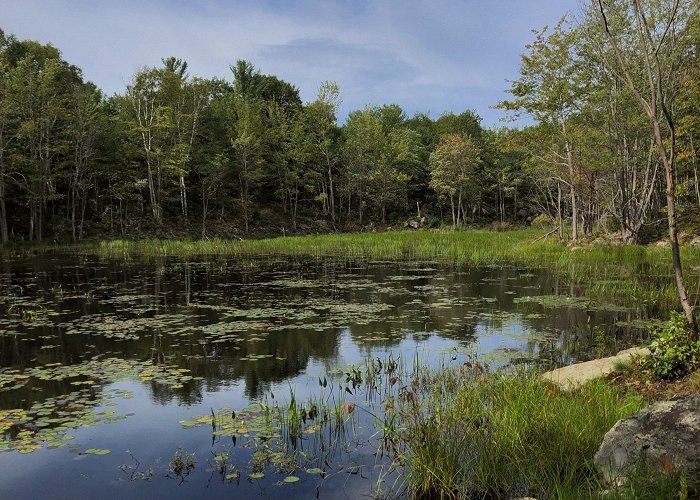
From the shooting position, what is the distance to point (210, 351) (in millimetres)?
10023

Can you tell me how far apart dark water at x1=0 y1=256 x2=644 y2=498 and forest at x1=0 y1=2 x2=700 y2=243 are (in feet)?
17.8

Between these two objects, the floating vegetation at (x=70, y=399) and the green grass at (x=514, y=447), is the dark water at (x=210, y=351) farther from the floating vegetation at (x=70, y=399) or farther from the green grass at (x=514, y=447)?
the green grass at (x=514, y=447)

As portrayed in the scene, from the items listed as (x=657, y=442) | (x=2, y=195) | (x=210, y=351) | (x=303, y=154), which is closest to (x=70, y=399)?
(x=210, y=351)

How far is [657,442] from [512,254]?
2602 cm

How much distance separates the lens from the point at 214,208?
56.1 m

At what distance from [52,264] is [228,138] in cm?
3052

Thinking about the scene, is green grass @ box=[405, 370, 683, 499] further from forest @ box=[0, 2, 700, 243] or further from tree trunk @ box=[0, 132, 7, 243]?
tree trunk @ box=[0, 132, 7, 243]

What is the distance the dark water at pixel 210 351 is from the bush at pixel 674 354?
2048 millimetres

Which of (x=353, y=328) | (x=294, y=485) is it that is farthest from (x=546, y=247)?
(x=294, y=485)

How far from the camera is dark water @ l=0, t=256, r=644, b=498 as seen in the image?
5449mm

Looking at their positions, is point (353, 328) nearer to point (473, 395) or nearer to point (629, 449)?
point (473, 395)

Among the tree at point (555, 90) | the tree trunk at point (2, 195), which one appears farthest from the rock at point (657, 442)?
the tree trunk at point (2, 195)

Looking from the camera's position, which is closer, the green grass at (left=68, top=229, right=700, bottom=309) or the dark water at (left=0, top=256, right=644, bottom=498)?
the dark water at (left=0, top=256, right=644, bottom=498)

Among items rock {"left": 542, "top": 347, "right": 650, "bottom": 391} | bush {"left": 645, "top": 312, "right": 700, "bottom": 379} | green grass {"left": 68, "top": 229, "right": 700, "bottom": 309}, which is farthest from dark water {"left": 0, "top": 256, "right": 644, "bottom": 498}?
bush {"left": 645, "top": 312, "right": 700, "bottom": 379}
